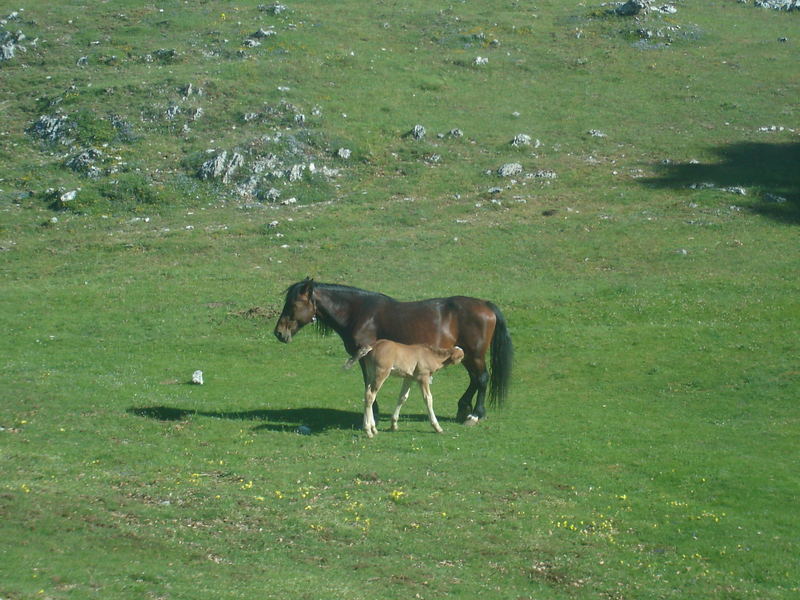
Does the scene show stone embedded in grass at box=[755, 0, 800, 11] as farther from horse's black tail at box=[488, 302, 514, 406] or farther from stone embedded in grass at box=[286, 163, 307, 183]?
horse's black tail at box=[488, 302, 514, 406]

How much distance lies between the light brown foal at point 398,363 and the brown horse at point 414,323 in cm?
110

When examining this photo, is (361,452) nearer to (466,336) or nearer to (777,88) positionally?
(466,336)

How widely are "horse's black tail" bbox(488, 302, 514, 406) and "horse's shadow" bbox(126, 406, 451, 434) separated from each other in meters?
1.54

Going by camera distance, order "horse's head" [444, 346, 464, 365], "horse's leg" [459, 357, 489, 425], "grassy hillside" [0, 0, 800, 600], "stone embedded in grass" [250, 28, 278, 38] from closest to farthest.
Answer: "grassy hillside" [0, 0, 800, 600], "horse's head" [444, 346, 464, 365], "horse's leg" [459, 357, 489, 425], "stone embedded in grass" [250, 28, 278, 38]

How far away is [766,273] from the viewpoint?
114 feet

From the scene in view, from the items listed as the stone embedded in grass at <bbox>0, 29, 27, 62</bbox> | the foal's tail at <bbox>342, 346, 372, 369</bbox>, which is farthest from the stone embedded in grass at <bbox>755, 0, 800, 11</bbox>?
the foal's tail at <bbox>342, 346, 372, 369</bbox>

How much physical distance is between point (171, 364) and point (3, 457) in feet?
38.0

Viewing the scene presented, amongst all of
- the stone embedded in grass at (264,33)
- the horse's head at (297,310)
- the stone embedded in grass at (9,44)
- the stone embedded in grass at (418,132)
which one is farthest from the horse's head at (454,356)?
the stone embedded in grass at (9,44)

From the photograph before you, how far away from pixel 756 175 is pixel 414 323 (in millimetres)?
32308

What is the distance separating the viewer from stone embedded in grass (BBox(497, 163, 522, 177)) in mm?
48094

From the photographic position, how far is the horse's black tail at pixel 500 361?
69.7 ft

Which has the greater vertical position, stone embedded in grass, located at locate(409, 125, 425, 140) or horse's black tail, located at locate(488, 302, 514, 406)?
stone embedded in grass, located at locate(409, 125, 425, 140)

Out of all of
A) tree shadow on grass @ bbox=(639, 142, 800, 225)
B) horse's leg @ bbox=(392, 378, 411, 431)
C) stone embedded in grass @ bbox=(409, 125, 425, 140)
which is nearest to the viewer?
horse's leg @ bbox=(392, 378, 411, 431)

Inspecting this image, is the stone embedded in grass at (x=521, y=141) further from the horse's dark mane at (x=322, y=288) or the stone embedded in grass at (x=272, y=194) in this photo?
the horse's dark mane at (x=322, y=288)
